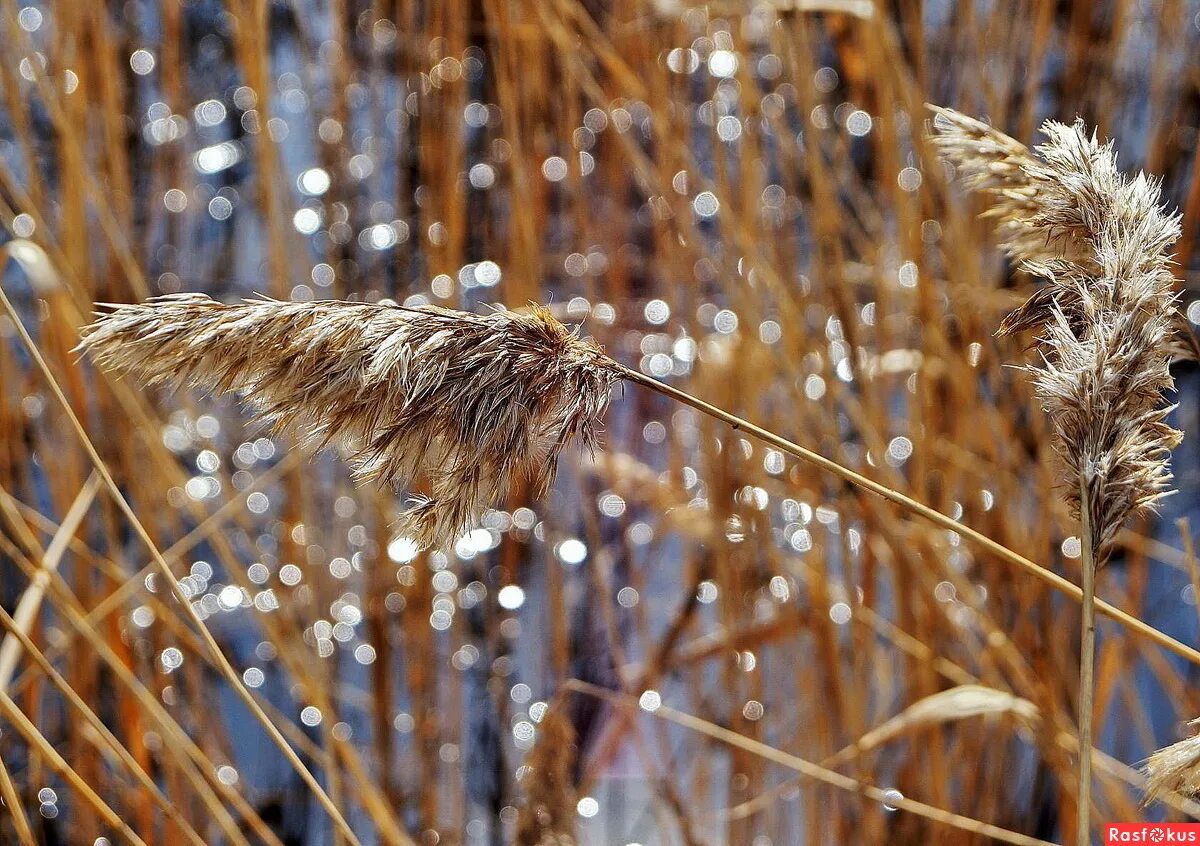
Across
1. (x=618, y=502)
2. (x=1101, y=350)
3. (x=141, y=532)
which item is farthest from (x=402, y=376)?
(x=618, y=502)

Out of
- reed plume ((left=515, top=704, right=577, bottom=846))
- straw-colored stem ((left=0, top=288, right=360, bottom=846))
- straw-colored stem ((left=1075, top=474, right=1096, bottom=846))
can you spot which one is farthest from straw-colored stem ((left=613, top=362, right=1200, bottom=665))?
reed plume ((left=515, top=704, right=577, bottom=846))

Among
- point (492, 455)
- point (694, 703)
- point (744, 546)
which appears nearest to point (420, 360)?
point (492, 455)

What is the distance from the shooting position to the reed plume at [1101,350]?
19.4 inches

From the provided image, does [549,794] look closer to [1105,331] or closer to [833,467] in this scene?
[833,467]

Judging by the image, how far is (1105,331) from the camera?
49 cm

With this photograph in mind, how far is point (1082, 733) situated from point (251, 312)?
45 centimetres

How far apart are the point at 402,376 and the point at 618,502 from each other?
1.36m

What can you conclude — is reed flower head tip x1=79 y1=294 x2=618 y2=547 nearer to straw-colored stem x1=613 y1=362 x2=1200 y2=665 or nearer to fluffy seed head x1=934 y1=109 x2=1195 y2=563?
straw-colored stem x1=613 y1=362 x2=1200 y2=665

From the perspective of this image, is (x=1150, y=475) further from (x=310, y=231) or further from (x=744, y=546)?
(x=310, y=231)

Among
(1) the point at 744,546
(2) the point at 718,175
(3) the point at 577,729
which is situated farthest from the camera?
(3) the point at 577,729

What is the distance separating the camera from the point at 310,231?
209 cm

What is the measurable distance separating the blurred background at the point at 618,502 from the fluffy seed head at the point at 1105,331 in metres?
0.34

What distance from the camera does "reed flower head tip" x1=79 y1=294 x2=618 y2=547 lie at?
1.55 feet

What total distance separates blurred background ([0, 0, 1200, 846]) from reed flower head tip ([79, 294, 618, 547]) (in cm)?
35
